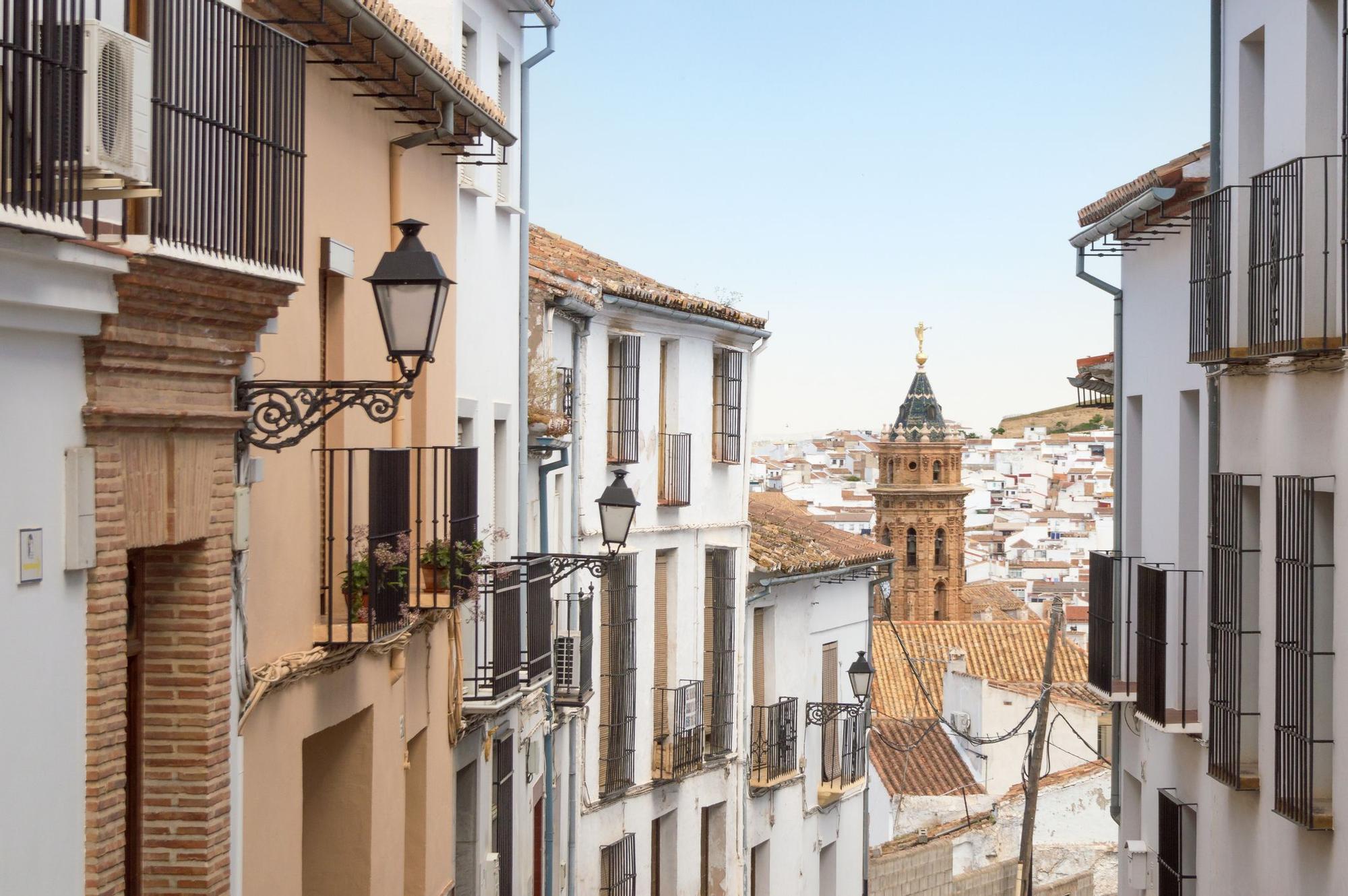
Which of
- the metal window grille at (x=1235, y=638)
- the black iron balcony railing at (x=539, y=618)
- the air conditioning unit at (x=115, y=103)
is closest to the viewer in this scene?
the air conditioning unit at (x=115, y=103)

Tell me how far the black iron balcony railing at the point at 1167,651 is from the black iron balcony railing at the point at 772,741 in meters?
9.96

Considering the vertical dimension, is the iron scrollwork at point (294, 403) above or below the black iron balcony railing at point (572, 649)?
above

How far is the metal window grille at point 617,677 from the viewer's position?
1923 cm

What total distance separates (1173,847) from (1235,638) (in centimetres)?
312

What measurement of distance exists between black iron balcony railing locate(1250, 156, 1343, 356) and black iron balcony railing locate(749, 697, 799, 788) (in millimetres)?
13354

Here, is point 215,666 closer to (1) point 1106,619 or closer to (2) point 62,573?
(2) point 62,573

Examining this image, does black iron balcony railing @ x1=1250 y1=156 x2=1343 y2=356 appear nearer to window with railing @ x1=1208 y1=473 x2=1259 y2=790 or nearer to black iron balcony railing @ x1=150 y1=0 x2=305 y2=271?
window with railing @ x1=1208 y1=473 x2=1259 y2=790

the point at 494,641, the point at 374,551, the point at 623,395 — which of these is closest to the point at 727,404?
the point at 623,395

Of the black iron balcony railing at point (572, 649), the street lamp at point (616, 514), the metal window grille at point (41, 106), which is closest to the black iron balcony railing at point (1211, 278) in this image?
the street lamp at point (616, 514)

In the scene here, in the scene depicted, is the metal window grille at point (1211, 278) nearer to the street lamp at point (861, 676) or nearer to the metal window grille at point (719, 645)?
the metal window grille at point (719, 645)

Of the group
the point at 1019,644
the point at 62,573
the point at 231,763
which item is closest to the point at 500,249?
the point at 231,763

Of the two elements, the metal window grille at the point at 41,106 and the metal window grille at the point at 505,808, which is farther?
the metal window grille at the point at 505,808

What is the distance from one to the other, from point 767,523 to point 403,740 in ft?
50.6

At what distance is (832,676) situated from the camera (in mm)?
26125
